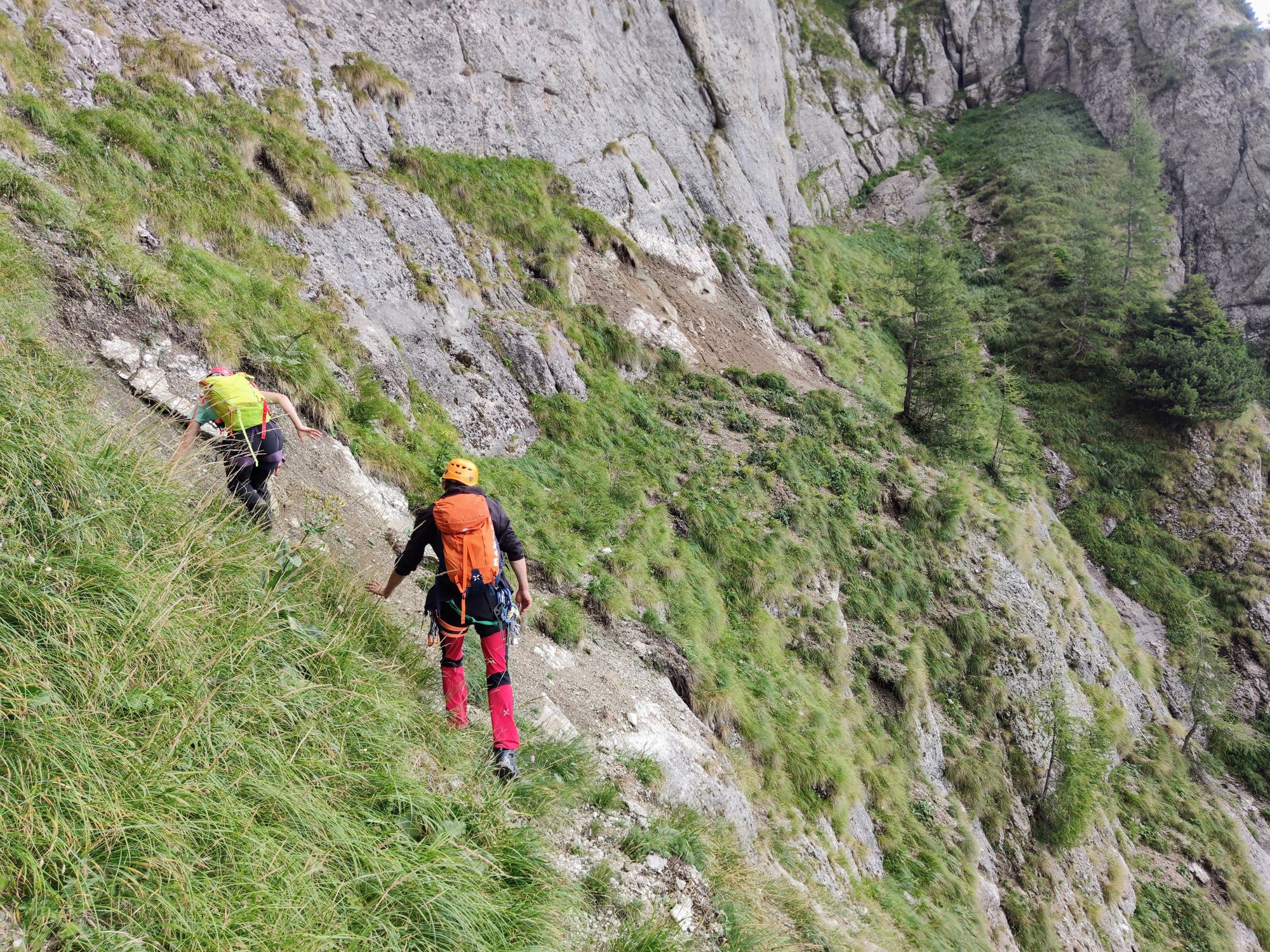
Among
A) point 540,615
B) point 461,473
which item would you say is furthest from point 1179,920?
point 461,473

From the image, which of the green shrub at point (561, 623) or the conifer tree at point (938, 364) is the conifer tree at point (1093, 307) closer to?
the conifer tree at point (938, 364)

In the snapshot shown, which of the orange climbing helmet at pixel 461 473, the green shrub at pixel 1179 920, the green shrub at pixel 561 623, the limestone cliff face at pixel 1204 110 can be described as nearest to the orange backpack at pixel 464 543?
the orange climbing helmet at pixel 461 473

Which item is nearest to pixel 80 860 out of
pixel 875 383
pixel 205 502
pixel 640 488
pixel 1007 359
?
pixel 205 502

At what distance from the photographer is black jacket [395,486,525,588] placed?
4852 mm

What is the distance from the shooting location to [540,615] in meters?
8.13

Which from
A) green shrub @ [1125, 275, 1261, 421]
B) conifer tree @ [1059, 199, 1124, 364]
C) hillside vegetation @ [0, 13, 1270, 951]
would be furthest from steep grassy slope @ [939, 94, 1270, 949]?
green shrub @ [1125, 275, 1261, 421]

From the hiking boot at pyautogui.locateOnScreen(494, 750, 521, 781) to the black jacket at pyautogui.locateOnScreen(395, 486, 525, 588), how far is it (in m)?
1.31

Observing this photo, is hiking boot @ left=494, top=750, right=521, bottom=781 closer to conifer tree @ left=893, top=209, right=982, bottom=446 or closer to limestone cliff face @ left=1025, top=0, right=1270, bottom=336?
conifer tree @ left=893, top=209, right=982, bottom=446

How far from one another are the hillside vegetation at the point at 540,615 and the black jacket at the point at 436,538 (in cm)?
57

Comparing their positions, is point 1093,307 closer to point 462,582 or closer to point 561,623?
point 561,623

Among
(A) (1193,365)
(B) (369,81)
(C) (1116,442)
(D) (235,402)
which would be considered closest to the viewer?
(D) (235,402)

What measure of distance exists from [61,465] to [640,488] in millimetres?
9331

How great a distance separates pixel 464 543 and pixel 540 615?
3.62 metres

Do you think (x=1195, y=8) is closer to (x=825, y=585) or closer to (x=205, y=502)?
(x=825, y=585)
